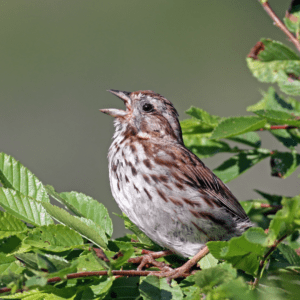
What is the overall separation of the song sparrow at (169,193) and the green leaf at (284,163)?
1.12 feet

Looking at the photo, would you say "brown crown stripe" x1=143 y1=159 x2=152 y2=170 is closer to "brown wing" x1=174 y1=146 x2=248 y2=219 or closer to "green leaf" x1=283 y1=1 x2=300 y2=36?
"brown wing" x1=174 y1=146 x2=248 y2=219

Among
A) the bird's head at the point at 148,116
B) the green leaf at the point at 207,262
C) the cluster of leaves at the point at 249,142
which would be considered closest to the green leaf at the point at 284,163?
the cluster of leaves at the point at 249,142

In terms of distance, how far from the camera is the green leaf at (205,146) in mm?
2779

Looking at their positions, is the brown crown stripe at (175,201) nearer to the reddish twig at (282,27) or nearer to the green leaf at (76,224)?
the green leaf at (76,224)

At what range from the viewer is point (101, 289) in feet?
4.64

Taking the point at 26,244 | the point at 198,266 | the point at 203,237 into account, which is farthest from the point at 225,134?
the point at 26,244

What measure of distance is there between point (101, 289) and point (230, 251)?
49 centimetres

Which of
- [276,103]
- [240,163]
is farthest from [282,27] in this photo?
[240,163]

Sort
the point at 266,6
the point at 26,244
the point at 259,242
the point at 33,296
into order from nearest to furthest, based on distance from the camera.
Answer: the point at 259,242
the point at 33,296
the point at 26,244
the point at 266,6

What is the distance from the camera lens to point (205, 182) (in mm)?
2557

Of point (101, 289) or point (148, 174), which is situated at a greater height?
point (148, 174)

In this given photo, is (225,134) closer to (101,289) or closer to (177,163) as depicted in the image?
(177,163)

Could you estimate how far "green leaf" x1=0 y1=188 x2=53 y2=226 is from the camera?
5.87ft

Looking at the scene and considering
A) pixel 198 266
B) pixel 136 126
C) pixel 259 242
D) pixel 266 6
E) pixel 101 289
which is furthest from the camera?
pixel 136 126
